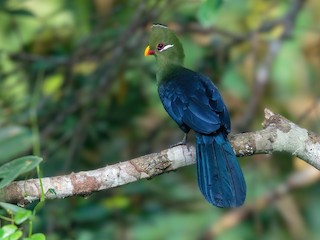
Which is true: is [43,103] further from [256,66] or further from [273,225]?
[273,225]

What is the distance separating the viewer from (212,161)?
3398 millimetres

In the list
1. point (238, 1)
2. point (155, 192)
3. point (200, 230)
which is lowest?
point (200, 230)

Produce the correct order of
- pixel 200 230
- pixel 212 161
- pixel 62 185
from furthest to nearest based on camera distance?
pixel 200 230 < pixel 212 161 < pixel 62 185

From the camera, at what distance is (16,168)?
8.84ft

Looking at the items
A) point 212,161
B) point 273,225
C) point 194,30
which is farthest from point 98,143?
point 212,161

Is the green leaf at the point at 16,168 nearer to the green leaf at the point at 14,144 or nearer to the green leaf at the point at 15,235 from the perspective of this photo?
the green leaf at the point at 15,235

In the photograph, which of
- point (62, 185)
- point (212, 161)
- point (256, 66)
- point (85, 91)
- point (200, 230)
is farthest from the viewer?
point (200, 230)

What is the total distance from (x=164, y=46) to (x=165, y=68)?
0.10 meters

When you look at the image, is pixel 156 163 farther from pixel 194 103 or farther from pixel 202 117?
pixel 194 103

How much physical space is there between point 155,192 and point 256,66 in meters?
1.15

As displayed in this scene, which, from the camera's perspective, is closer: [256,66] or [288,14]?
[288,14]

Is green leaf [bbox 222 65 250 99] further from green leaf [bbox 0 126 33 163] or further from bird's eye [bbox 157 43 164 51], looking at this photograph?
bird's eye [bbox 157 43 164 51]

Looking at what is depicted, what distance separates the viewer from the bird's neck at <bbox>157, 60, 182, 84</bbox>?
3971mm

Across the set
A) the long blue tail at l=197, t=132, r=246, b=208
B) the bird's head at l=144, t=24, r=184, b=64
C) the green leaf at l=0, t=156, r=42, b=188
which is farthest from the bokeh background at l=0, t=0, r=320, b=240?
the green leaf at l=0, t=156, r=42, b=188
